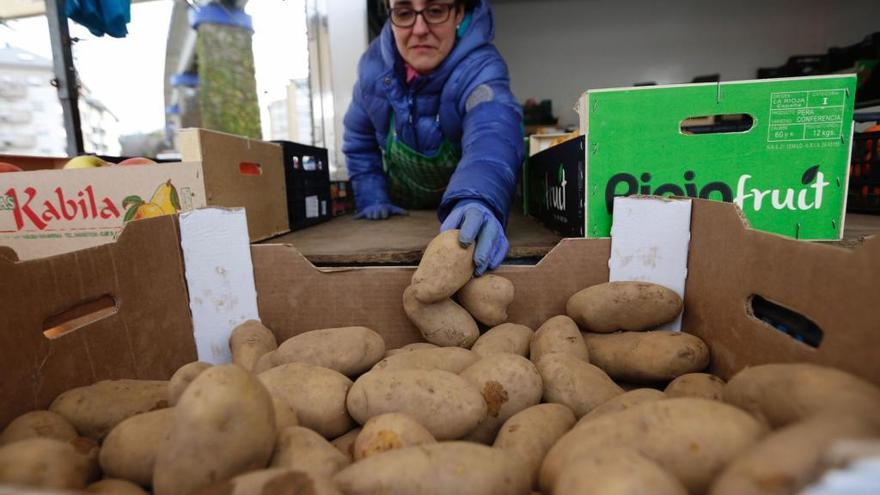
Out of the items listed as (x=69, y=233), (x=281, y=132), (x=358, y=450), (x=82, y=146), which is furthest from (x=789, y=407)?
(x=281, y=132)

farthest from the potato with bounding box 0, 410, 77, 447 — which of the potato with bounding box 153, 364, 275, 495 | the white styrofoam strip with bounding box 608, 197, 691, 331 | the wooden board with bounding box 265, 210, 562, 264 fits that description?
the white styrofoam strip with bounding box 608, 197, 691, 331

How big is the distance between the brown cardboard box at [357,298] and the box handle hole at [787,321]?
0.02m

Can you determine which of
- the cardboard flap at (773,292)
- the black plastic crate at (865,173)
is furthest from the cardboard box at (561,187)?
the black plastic crate at (865,173)

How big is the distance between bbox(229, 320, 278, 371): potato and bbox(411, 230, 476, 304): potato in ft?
1.05

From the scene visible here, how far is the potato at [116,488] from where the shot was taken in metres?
0.55

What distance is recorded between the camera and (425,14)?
5.20ft

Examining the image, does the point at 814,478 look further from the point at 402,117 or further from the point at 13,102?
the point at 13,102

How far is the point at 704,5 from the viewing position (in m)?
3.72

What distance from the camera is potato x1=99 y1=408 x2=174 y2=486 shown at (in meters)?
0.57

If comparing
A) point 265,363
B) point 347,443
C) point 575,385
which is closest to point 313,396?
point 347,443

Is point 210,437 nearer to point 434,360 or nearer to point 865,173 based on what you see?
point 434,360

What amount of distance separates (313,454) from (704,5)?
14.5 ft

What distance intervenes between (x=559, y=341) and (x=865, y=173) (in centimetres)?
162

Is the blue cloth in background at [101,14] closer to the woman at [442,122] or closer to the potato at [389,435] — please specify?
the woman at [442,122]
